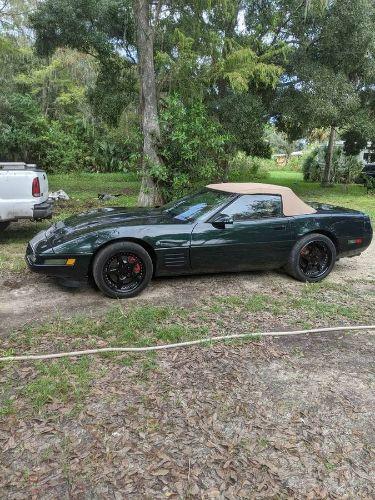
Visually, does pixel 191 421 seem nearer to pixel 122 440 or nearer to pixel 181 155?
pixel 122 440

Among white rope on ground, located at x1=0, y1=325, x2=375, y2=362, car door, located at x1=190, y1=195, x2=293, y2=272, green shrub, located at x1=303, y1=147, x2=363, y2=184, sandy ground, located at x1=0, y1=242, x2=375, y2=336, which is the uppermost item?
green shrub, located at x1=303, y1=147, x2=363, y2=184

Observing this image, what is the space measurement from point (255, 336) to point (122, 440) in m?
1.60

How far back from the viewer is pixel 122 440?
239cm

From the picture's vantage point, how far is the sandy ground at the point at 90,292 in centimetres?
411

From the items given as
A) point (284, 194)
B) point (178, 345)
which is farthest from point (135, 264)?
point (284, 194)

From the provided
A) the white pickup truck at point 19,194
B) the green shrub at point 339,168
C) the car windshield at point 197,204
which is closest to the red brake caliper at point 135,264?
the car windshield at point 197,204

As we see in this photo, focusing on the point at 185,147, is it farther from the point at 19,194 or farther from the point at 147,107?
the point at 19,194

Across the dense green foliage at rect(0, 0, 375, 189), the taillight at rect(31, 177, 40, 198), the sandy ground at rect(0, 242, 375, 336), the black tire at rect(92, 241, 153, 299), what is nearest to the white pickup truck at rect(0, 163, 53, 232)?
the taillight at rect(31, 177, 40, 198)

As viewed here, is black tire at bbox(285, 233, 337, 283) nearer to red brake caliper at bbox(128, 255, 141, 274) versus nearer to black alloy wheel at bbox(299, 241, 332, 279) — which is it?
black alloy wheel at bbox(299, 241, 332, 279)

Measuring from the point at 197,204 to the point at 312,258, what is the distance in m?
→ 1.56

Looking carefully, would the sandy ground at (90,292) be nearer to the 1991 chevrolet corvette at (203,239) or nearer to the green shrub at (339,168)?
the 1991 chevrolet corvette at (203,239)

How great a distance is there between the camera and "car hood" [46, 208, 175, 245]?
4.47 meters

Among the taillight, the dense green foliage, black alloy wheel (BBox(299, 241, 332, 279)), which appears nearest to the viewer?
black alloy wheel (BBox(299, 241, 332, 279))

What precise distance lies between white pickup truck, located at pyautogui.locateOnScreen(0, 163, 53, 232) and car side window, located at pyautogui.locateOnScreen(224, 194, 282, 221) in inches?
117
